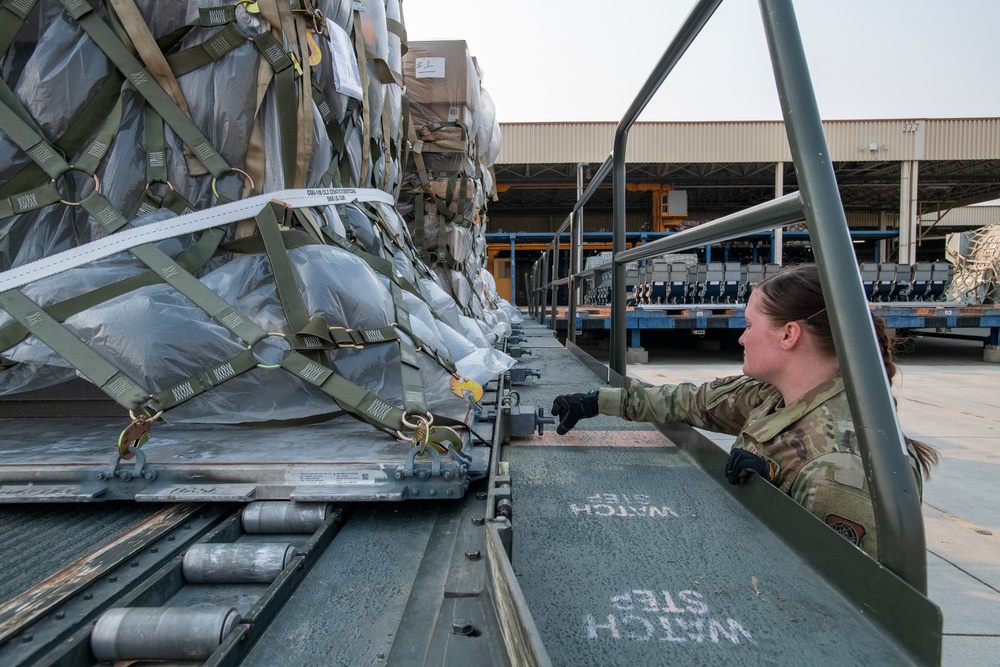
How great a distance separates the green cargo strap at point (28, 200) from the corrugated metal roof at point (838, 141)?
49.4 feet

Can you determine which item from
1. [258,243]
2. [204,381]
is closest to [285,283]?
[258,243]

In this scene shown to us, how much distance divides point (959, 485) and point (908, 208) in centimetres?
1592

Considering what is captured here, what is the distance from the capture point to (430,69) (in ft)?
13.2

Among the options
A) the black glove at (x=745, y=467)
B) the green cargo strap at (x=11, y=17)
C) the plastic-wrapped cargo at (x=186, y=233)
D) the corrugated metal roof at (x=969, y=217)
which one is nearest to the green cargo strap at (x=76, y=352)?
the plastic-wrapped cargo at (x=186, y=233)

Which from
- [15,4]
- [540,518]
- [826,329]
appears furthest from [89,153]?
[826,329]

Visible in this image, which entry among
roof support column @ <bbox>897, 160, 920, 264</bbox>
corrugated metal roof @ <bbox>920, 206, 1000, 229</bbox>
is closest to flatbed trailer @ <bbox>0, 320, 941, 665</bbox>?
roof support column @ <bbox>897, 160, 920, 264</bbox>

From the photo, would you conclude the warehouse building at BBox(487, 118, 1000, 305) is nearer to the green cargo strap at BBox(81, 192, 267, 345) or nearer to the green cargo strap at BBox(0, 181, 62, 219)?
the green cargo strap at BBox(81, 192, 267, 345)

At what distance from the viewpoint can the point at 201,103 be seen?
1564mm

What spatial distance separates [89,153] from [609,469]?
156cm

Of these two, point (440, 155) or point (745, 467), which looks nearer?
point (745, 467)

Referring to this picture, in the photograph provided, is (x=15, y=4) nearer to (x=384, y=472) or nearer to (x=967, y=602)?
(x=384, y=472)

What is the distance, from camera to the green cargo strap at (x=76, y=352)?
4.17 feet

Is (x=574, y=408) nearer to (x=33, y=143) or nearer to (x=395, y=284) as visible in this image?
(x=395, y=284)

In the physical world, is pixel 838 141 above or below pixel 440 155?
above
